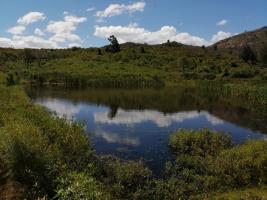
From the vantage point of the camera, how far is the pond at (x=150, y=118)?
2953 centimetres

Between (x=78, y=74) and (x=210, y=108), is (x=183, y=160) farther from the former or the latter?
(x=78, y=74)

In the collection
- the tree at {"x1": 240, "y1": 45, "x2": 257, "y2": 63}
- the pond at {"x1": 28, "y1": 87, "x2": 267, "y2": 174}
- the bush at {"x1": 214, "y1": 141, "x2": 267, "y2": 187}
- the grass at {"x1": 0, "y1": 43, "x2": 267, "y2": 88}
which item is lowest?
the pond at {"x1": 28, "y1": 87, "x2": 267, "y2": 174}

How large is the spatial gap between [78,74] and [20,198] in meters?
84.4

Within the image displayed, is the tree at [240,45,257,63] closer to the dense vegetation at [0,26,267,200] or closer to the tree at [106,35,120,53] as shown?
the tree at [106,35,120,53]

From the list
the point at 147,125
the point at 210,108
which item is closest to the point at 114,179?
the point at 147,125

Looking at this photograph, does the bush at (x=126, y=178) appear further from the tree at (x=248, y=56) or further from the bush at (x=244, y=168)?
the tree at (x=248, y=56)

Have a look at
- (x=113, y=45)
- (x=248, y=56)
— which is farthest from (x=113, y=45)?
(x=248, y=56)

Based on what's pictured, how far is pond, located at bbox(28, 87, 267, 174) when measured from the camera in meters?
29.5

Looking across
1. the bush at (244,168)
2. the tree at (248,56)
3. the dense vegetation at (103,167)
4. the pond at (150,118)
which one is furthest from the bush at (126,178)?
the tree at (248,56)

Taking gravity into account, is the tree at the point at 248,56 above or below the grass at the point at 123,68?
above

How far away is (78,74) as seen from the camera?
97438 millimetres

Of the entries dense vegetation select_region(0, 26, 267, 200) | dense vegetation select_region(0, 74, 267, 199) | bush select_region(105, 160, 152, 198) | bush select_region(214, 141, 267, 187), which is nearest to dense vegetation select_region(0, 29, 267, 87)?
dense vegetation select_region(0, 26, 267, 200)

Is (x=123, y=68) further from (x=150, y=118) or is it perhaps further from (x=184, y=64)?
(x=150, y=118)

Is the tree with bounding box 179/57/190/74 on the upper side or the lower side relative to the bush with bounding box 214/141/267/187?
upper
